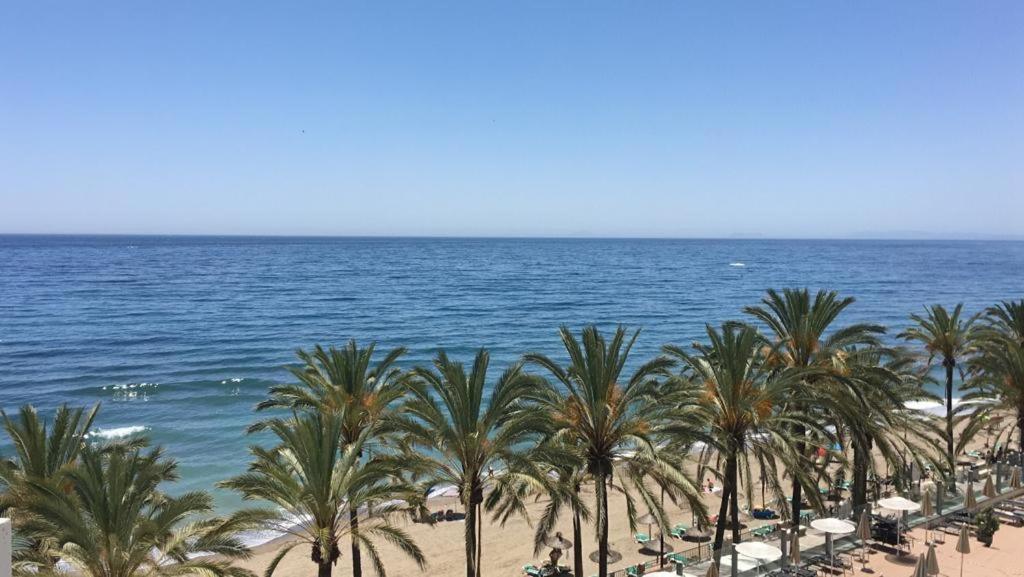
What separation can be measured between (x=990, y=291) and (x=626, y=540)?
351ft

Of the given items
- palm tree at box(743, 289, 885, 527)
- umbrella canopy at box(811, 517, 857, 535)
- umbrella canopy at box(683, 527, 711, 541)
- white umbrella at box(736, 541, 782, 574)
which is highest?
palm tree at box(743, 289, 885, 527)

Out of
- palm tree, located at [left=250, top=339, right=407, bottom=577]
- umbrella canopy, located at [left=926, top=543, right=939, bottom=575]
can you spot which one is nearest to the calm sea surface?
palm tree, located at [left=250, top=339, right=407, bottom=577]

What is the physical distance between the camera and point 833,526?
58.7ft

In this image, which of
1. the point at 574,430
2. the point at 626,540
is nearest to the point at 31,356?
the point at 626,540

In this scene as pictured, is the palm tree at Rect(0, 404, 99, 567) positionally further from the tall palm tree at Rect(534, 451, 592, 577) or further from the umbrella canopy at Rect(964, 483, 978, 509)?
the umbrella canopy at Rect(964, 483, 978, 509)

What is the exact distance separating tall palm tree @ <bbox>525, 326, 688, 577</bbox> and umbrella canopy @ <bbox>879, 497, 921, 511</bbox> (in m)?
8.25

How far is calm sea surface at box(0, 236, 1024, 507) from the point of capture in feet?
138

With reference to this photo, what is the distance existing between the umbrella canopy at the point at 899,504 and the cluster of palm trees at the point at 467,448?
1480 mm

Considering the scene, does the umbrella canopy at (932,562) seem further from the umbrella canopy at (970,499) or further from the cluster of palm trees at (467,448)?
the umbrella canopy at (970,499)

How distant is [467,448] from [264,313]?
221 ft

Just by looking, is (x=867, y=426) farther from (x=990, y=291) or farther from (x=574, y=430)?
(x=990, y=291)

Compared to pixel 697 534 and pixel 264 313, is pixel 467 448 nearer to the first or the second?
pixel 697 534

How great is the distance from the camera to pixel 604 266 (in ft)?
526

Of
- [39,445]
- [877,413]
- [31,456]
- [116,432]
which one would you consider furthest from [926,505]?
[116,432]
